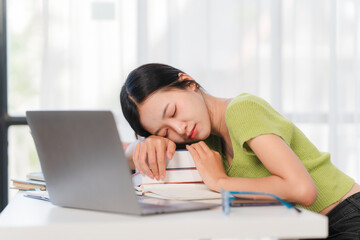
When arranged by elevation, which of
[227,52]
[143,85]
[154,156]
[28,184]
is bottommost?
[28,184]

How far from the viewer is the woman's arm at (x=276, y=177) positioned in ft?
3.29

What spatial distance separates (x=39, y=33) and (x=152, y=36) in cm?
60

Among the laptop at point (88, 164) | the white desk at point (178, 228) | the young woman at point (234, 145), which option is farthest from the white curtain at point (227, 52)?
the white desk at point (178, 228)

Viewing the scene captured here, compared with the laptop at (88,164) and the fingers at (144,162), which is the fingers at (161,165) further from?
the laptop at (88,164)

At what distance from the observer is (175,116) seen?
1295 millimetres

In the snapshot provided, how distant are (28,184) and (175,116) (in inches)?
17.4

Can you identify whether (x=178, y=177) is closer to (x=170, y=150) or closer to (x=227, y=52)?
(x=170, y=150)

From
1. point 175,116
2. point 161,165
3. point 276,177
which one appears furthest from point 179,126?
point 276,177

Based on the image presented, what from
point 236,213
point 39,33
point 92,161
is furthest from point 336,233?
point 39,33

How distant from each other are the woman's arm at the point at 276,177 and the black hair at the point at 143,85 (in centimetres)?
29

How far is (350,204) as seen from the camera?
1.26 m

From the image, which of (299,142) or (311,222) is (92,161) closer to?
(311,222)

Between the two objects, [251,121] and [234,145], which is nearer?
[251,121]

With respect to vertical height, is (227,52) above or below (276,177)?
above
